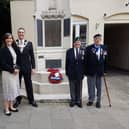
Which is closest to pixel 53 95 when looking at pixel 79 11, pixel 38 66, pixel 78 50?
pixel 38 66

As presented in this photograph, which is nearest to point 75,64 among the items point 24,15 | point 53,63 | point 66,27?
point 53,63

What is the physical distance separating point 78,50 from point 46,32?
1.36 metres

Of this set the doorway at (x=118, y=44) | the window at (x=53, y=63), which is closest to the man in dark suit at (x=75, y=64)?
the window at (x=53, y=63)

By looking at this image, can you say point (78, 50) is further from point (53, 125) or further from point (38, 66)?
point (53, 125)

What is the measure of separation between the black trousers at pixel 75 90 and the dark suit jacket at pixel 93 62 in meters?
0.38

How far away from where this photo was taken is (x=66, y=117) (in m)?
5.00

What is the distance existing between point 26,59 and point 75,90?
141cm

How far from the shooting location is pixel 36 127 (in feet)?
14.5

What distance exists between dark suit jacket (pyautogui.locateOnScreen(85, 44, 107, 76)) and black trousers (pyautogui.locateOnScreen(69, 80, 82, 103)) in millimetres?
377

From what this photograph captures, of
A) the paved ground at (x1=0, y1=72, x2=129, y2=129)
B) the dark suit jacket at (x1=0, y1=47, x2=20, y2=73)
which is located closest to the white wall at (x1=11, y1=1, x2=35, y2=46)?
the paved ground at (x1=0, y1=72, x2=129, y2=129)

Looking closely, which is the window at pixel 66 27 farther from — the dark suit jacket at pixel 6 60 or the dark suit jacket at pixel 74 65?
the dark suit jacket at pixel 6 60

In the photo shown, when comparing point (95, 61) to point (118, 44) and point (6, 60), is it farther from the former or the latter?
point (118, 44)

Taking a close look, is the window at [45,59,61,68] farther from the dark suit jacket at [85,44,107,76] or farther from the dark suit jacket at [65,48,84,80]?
the dark suit jacket at [85,44,107,76]

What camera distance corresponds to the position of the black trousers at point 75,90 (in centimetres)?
562
